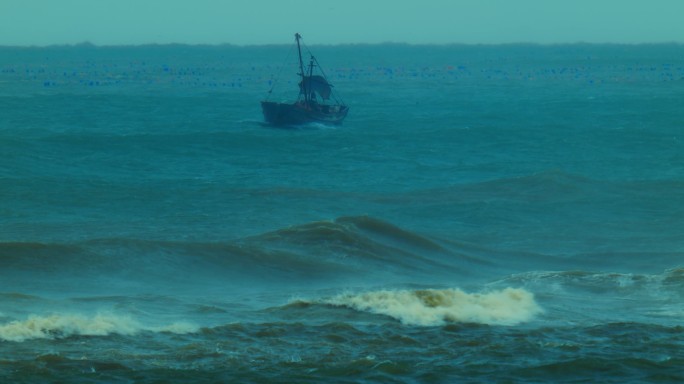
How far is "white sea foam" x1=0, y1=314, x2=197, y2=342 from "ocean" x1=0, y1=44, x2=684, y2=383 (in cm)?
5

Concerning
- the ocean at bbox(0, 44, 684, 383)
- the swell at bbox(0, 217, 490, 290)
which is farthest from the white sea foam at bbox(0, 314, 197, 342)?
the swell at bbox(0, 217, 490, 290)

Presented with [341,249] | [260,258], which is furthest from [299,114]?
[260,258]

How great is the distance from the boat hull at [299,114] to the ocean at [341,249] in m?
0.75

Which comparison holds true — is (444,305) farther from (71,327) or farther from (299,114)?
(299,114)

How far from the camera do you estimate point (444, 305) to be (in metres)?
19.7

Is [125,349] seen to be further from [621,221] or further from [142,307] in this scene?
[621,221]

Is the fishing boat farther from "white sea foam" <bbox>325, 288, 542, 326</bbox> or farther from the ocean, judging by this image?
"white sea foam" <bbox>325, 288, 542, 326</bbox>

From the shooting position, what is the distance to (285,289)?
23328 mm

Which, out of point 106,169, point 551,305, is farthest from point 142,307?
point 106,169

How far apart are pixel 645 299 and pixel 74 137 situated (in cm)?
4001

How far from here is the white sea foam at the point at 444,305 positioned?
18.8m

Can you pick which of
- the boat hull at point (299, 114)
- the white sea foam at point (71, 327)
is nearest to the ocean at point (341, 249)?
the white sea foam at point (71, 327)

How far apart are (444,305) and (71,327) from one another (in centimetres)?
654

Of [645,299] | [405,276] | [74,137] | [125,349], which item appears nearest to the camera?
[125,349]
